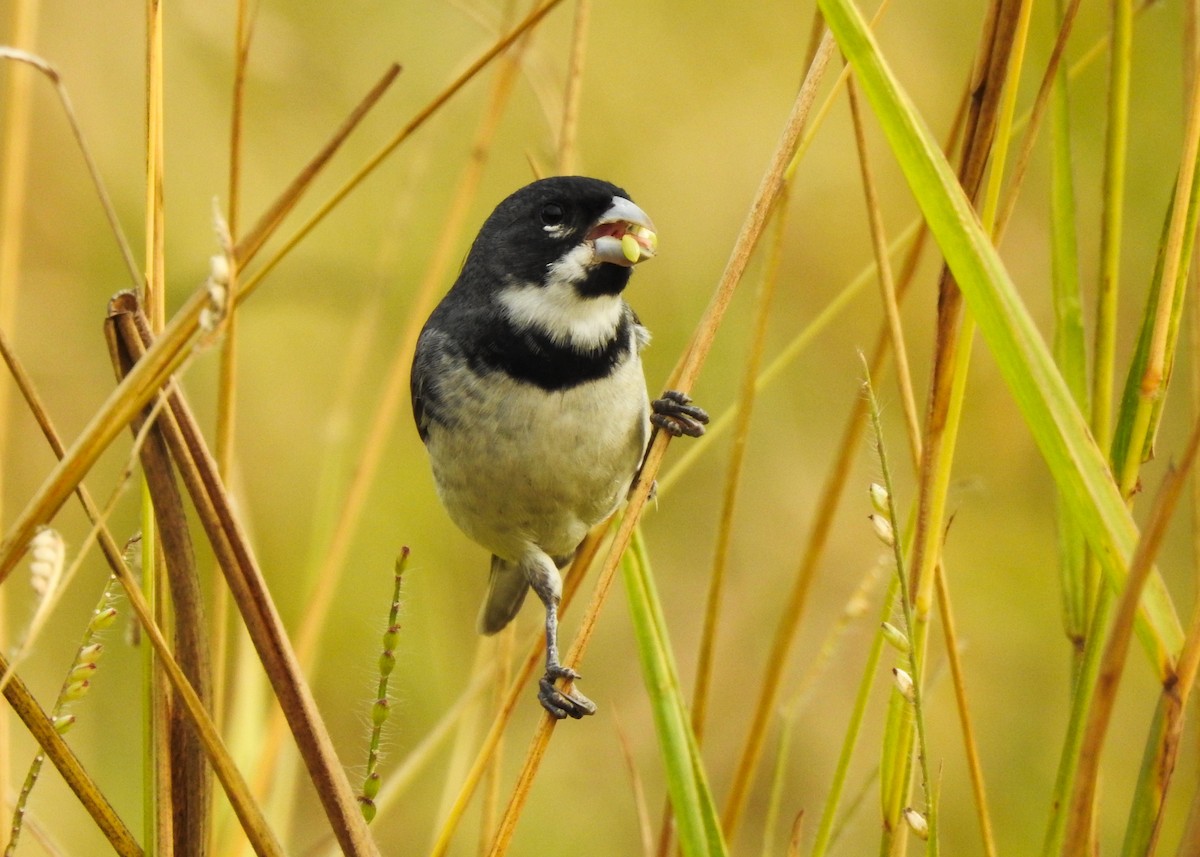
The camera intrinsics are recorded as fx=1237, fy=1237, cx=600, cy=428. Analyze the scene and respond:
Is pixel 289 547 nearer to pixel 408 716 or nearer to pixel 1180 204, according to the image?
pixel 408 716

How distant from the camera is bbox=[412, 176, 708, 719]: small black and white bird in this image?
2.56 m

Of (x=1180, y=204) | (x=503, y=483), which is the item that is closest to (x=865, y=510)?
(x=503, y=483)

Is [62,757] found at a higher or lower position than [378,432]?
lower

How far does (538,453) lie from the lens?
263cm

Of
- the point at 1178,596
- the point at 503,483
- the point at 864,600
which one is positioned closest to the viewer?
the point at 864,600

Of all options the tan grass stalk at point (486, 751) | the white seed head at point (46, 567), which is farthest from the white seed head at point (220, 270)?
the tan grass stalk at point (486, 751)

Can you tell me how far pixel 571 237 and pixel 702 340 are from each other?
0.75 metres

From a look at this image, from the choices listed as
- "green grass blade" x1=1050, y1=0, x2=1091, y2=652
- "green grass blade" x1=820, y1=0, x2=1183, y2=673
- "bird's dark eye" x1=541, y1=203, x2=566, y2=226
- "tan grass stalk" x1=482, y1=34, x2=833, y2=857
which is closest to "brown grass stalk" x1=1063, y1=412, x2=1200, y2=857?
"green grass blade" x1=820, y1=0, x2=1183, y2=673

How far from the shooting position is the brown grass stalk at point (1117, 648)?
112 cm

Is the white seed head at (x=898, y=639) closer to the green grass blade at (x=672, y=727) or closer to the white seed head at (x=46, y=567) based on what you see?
the green grass blade at (x=672, y=727)

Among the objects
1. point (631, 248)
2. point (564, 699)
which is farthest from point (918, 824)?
point (631, 248)

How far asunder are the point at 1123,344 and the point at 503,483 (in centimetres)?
229

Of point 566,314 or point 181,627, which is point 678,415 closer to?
point 566,314

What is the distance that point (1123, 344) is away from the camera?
3938 millimetres
